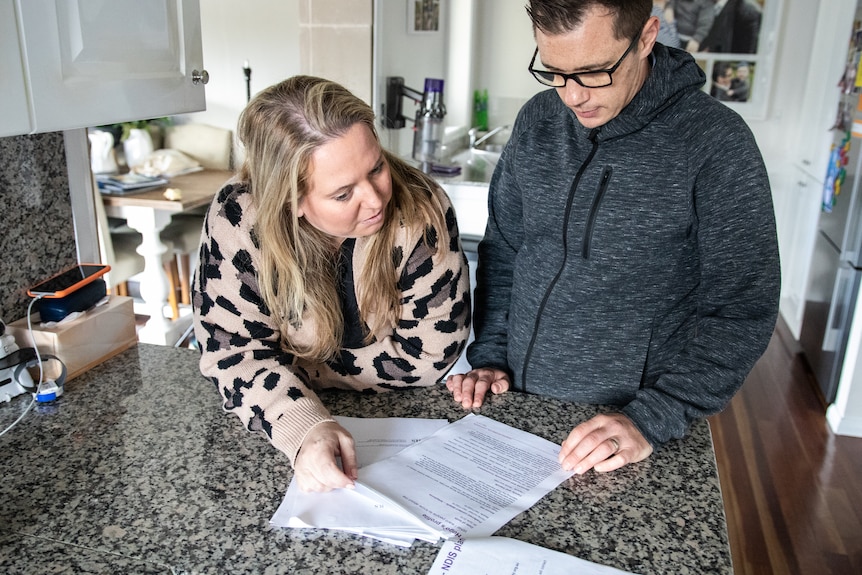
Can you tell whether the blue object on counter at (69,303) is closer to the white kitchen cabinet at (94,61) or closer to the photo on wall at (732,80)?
the white kitchen cabinet at (94,61)

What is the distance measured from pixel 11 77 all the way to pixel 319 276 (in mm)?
471

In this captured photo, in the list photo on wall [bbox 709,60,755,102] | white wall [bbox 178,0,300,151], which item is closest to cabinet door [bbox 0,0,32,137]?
white wall [bbox 178,0,300,151]

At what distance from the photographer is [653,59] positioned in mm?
1105

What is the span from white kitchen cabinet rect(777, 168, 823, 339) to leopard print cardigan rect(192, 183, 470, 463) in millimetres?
2934

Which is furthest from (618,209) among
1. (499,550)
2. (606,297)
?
(499,550)

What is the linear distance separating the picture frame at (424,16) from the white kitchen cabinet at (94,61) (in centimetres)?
197

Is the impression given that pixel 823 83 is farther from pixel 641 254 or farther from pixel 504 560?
pixel 504 560

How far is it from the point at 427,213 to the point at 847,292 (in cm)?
241

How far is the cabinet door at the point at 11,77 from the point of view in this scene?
0.79 metres

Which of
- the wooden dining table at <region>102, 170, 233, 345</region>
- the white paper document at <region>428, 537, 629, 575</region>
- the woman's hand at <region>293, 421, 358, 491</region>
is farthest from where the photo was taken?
the wooden dining table at <region>102, 170, 233, 345</region>

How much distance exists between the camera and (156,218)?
3.21m

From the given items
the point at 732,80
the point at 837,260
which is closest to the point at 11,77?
the point at 837,260

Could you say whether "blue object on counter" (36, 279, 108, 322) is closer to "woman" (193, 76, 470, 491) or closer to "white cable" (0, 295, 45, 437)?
"white cable" (0, 295, 45, 437)

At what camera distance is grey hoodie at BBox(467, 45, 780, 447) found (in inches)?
40.0
